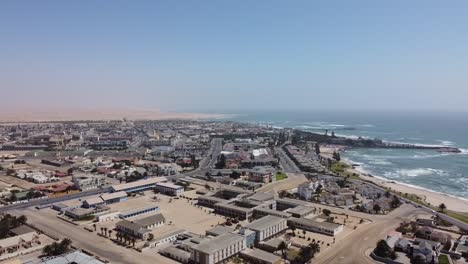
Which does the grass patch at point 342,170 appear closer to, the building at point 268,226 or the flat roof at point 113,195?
the building at point 268,226

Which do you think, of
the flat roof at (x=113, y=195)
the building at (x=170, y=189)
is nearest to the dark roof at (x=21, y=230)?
the flat roof at (x=113, y=195)

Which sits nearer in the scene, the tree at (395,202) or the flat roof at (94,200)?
the flat roof at (94,200)

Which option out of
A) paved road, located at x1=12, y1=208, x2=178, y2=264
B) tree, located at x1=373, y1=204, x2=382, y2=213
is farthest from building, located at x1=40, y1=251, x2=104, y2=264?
tree, located at x1=373, y1=204, x2=382, y2=213

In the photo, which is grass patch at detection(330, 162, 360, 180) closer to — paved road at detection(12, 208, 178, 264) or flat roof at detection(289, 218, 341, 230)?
flat roof at detection(289, 218, 341, 230)

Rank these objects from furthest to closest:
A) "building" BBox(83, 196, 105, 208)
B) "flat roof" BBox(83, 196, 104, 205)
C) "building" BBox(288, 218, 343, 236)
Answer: "flat roof" BBox(83, 196, 104, 205), "building" BBox(83, 196, 105, 208), "building" BBox(288, 218, 343, 236)

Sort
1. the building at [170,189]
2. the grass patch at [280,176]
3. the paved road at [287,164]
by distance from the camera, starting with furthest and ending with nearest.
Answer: the paved road at [287,164]
the grass patch at [280,176]
the building at [170,189]

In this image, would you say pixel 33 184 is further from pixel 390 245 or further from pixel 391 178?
pixel 391 178
